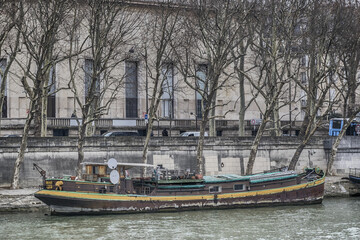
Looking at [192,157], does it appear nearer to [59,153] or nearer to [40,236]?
[59,153]

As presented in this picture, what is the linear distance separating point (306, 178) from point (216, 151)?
864 centimetres

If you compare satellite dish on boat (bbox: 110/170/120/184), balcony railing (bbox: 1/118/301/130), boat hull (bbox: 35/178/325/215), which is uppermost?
balcony railing (bbox: 1/118/301/130)

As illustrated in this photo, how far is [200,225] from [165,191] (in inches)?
201

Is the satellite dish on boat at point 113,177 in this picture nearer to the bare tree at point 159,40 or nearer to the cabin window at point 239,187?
the cabin window at point 239,187

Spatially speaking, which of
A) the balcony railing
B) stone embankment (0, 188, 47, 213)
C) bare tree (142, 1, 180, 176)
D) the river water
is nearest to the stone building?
the balcony railing

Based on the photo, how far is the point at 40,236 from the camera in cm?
2964

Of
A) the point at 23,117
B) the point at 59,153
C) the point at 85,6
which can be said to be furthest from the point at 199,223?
the point at 23,117

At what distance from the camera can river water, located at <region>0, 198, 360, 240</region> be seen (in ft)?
98.3

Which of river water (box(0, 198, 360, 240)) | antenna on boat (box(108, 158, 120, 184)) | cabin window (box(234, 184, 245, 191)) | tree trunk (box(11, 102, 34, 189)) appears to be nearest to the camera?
river water (box(0, 198, 360, 240))

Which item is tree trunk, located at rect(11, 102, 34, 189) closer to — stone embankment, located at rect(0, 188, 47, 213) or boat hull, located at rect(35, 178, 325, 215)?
stone embankment, located at rect(0, 188, 47, 213)

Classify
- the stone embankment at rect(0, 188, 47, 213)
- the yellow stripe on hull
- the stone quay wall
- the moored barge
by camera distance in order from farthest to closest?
the stone quay wall < the stone embankment at rect(0, 188, 47, 213) < the moored barge < the yellow stripe on hull

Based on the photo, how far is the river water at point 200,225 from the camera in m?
30.0

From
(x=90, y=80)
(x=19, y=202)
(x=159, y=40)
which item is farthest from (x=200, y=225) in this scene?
(x=90, y=80)

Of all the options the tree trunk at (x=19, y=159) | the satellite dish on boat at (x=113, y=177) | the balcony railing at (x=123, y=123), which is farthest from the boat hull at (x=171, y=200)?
the balcony railing at (x=123, y=123)
